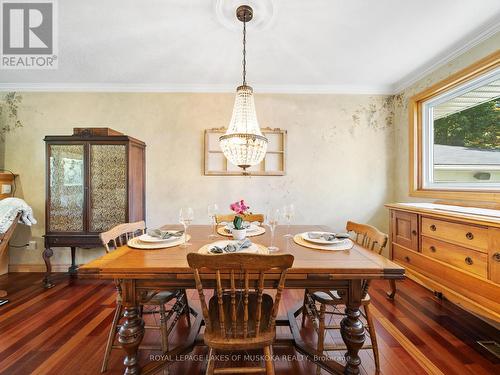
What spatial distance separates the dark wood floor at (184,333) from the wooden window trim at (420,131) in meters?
1.07

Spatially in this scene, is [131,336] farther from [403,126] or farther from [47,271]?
[403,126]

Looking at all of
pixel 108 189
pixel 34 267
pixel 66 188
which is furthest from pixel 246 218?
pixel 34 267

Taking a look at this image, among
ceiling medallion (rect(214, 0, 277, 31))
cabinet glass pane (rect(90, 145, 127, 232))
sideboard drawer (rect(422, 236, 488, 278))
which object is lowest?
sideboard drawer (rect(422, 236, 488, 278))

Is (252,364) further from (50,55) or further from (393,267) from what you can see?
(50,55)

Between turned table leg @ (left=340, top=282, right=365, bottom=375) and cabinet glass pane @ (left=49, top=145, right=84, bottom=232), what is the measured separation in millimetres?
2806

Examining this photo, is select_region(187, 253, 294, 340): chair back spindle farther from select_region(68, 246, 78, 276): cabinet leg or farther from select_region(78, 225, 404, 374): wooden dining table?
select_region(68, 246, 78, 276): cabinet leg

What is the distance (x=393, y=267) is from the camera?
111 centimetres

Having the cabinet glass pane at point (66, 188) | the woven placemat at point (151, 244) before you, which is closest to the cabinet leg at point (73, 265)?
the cabinet glass pane at point (66, 188)

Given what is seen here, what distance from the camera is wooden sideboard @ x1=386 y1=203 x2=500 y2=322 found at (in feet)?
4.58

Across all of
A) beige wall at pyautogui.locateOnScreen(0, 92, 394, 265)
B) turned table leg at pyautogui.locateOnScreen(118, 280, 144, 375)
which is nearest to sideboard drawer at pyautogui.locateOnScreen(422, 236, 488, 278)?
beige wall at pyautogui.locateOnScreen(0, 92, 394, 265)

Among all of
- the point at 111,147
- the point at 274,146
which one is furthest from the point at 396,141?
the point at 111,147

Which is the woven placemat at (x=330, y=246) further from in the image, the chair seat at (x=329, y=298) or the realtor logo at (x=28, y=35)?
the realtor logo at (x=28, y=35)

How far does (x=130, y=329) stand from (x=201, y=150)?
2.17m

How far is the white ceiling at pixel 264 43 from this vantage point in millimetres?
1696
